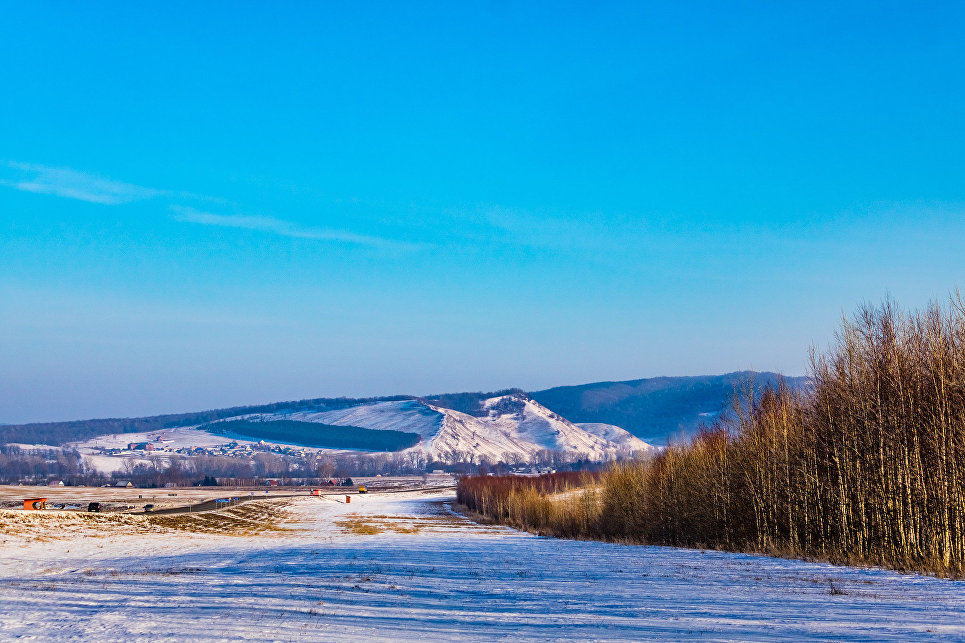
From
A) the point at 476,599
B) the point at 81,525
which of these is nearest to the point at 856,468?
the point at 476,599

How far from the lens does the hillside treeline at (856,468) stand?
2761 centimetres

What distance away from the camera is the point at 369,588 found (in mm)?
20562

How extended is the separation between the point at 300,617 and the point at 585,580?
344 inches

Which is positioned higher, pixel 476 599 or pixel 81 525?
pixel 476 599

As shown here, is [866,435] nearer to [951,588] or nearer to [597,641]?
[951,588]

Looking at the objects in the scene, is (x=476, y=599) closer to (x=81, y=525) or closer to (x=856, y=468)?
(x=856, y=468)

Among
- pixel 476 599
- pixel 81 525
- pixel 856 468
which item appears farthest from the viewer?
pixel 81 525

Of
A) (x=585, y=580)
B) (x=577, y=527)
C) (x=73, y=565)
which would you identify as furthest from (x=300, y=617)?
(x=577, y=527)

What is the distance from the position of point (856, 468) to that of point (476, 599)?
21.2 m

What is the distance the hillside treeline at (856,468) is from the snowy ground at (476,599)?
5.57 m

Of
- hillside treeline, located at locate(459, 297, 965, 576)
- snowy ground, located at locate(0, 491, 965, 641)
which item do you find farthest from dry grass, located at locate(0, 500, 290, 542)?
hillside treeline, located at locate(459, 297, 965, 576)

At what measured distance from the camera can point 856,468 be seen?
3209 centimetres

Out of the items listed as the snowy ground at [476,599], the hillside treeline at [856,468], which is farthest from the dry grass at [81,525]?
the hillside treeline at [856,468]

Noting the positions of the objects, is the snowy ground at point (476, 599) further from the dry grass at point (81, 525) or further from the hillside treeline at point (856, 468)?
the dry grass at point (81, 525)
